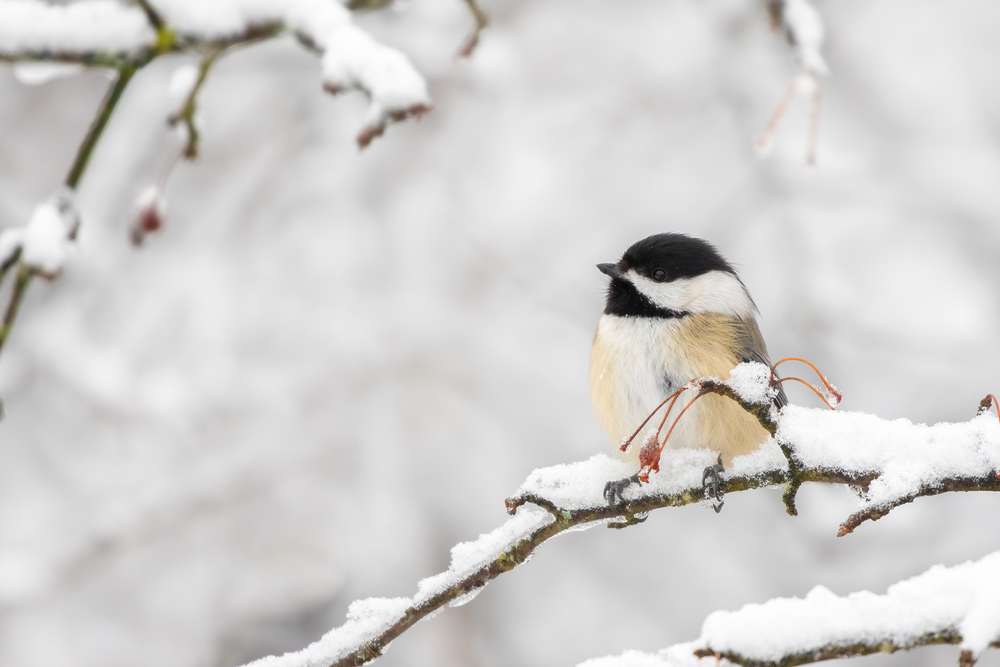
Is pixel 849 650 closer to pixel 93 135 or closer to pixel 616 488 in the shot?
pixel 616 488

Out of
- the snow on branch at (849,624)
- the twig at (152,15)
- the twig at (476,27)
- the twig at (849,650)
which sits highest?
the twig at (476,27)

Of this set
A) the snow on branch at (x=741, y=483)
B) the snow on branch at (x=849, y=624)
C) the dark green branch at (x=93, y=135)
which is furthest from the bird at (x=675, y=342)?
the dark green branch at (x=93, y=135)

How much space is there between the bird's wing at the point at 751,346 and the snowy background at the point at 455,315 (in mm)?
1832

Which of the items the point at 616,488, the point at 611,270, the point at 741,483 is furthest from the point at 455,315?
the point at 741,483

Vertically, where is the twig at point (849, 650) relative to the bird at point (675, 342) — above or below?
below

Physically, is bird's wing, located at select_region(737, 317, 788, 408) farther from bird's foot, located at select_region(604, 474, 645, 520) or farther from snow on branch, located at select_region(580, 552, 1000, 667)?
snow on branch, located at select_region(580, 552, 1000, 667)

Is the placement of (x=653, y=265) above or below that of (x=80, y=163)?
above

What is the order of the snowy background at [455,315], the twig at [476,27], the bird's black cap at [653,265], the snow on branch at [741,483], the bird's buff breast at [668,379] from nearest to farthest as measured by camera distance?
the snow on branch at [741,483]
the twig at [476,27]
the bird's buff breast at [668,379]
the bird's black cap at [653,265]
the snowy background at [455,315]

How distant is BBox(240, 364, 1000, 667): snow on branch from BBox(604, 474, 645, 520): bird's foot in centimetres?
1

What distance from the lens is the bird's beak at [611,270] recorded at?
267cm

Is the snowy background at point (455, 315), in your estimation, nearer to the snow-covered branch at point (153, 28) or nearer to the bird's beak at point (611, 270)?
the bird's beak at point (611, 270)

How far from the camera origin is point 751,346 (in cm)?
255

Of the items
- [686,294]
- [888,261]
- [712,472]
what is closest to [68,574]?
[686,294]

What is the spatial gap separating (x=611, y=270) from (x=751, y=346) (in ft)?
1.71
